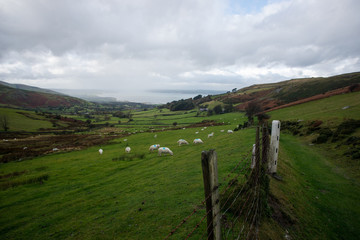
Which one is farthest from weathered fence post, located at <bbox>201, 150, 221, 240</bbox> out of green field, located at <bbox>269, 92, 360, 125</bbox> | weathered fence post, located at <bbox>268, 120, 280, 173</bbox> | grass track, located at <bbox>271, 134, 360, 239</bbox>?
green field, located at <bbox>269, 92, 360, 125</bbox>

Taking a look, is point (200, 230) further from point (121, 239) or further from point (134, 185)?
point (134, 185)

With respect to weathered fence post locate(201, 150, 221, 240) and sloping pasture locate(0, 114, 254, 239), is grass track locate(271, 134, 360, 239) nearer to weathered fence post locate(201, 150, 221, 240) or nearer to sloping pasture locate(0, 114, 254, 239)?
sloping pasture locate(0, 114, 254, 239)

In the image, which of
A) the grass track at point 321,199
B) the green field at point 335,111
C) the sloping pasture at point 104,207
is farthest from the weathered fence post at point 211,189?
the green field at point 335,111

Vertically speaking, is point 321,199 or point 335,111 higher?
point 335,111

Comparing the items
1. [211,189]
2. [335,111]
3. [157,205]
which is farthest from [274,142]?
[335,111]

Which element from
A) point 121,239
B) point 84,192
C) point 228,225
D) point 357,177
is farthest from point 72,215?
point 357,177

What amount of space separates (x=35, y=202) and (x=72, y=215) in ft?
16.1

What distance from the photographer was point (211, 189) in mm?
3203

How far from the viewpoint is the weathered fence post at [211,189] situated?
3.01m

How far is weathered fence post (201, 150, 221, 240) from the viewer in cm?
301

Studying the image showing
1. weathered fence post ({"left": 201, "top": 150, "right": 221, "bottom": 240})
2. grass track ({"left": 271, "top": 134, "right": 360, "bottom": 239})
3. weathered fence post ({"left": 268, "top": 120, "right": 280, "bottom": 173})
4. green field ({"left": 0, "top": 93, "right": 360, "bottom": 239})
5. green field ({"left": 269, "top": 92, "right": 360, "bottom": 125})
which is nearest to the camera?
weathered fence post ({"left": 201, "top": 150, "right": 221, "bottom": 240})

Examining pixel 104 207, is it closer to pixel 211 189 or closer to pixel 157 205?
pixel 157 205

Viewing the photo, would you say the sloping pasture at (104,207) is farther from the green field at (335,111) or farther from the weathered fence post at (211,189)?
the green field at (335,111)

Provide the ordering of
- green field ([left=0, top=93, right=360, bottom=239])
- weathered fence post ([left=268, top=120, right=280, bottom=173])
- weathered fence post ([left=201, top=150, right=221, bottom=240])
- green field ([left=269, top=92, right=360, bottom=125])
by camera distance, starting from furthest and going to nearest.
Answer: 1. green field ([left=269, top=92, right=360, bottom=125])
2. weathered fence post ([left=268, top=120, right=280, bottom=173])
3. green field ([left=0, top=93, right=360, bottom=239])
4. weathered fence post ([left=201, top=150, right=221, bottom=240])
